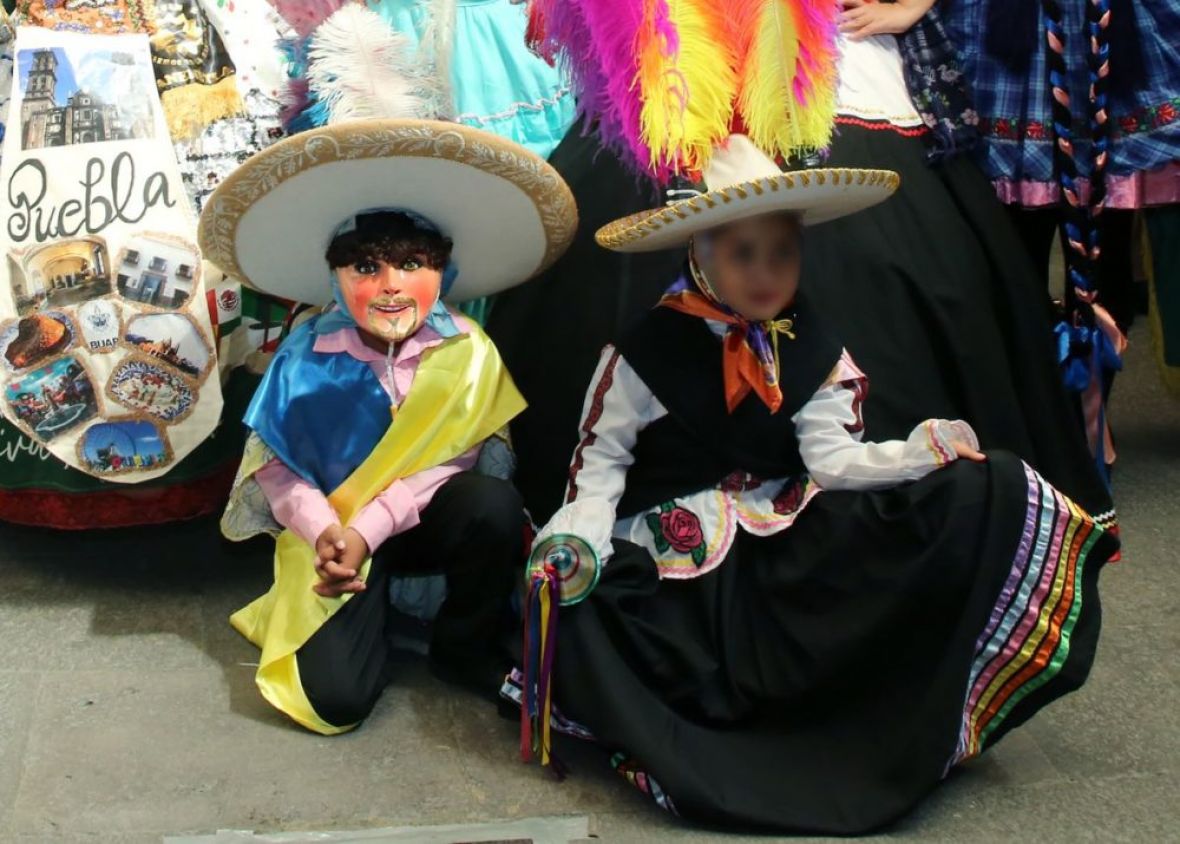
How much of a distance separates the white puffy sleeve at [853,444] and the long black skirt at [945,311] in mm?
220

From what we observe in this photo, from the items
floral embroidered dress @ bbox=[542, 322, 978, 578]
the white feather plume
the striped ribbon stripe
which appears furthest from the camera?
the white feather plume

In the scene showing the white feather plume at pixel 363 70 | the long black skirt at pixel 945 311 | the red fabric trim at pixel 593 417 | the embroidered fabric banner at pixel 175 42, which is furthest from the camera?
the embroidered fabric banner at pixel 175 42

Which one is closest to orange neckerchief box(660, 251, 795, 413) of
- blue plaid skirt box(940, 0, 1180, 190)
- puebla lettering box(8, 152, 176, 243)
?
blue plaid skirt box(940, 0, 1180, 190)

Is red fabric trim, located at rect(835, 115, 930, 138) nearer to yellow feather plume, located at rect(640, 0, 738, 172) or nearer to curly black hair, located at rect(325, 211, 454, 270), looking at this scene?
yellow feather plume, located at rect(640, 0, 738, 172)

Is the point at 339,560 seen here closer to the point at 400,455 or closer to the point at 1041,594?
the point at 400,455

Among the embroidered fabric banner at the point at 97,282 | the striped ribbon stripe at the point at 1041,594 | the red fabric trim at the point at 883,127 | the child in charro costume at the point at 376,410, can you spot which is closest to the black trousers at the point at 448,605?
the child in charro costume at the point at 376,410

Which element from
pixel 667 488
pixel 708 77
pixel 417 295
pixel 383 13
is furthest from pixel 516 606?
pixel 383 13

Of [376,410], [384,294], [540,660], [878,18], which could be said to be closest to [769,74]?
[878,18]

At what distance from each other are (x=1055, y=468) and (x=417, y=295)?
1104 mm

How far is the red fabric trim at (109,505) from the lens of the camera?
2.55 meters

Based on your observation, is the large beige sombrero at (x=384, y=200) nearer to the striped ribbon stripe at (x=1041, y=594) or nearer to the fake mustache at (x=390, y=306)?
the fake mustache at (x=390, y=306)

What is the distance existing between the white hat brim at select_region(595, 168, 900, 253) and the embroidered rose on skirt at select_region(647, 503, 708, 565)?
0.37 metres

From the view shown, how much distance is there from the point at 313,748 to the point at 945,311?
3.87 feet

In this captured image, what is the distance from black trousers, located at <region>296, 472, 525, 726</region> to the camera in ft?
7.00
